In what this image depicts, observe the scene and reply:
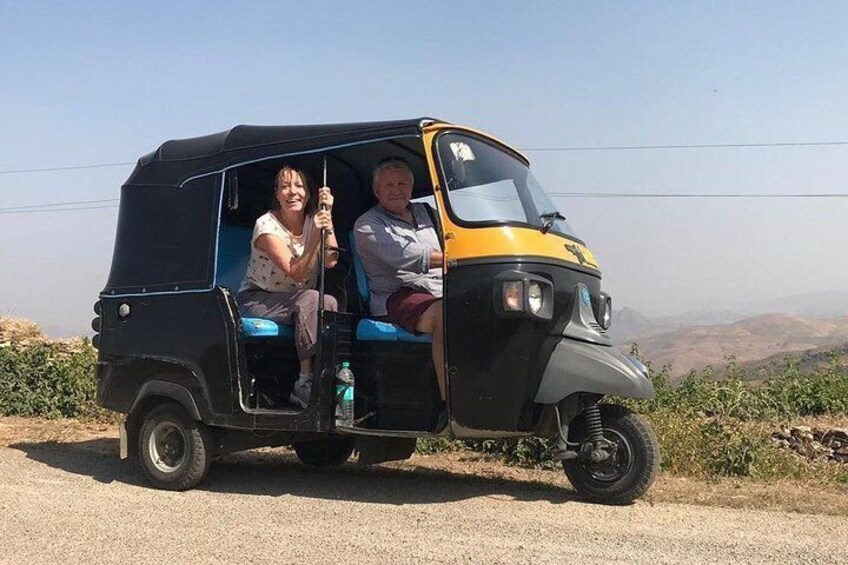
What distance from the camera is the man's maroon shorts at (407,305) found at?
5.25m

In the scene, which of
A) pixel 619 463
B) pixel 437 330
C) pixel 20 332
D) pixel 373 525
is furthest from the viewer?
pixel 20 332

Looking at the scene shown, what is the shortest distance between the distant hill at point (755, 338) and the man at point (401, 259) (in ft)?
103

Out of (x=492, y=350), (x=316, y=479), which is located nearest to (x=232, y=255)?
(x=316, y=479)

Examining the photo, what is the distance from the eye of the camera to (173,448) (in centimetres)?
605

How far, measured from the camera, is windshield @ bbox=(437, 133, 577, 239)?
16.8 ft

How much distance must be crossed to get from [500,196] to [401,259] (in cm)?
82

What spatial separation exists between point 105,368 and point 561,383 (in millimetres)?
3814

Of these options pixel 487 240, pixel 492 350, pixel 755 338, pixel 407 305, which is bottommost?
pixel 755 338

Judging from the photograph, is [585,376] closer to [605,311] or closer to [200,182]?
[605,311]

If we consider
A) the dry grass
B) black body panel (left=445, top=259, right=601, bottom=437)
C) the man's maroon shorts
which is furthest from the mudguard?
the dry grass

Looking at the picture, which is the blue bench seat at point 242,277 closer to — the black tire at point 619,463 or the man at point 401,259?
the man at point 401,259

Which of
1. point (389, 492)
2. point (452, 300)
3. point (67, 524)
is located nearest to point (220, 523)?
point (67, 524)

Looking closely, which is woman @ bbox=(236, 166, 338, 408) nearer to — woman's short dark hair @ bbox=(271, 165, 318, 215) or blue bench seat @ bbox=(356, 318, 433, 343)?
woman's short dark hair @ bbox=(271, 165, 318, 215)

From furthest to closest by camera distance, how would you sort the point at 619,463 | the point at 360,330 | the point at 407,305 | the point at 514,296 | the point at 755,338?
1. the point at 755,338
2. the point at 360,330
3. the point at 407,305
4. the point at 619,463
5. the point at 514,296
